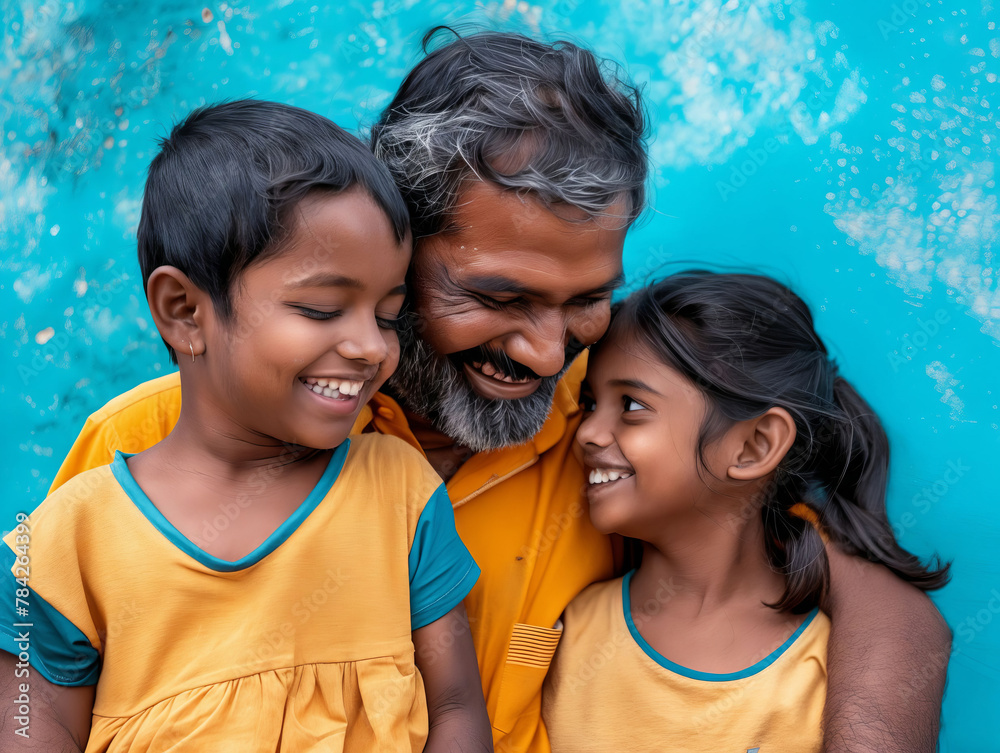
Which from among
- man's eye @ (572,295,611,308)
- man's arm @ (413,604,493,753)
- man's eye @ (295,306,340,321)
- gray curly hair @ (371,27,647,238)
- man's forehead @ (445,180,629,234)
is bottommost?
man's arm @ (413,604,493,753)

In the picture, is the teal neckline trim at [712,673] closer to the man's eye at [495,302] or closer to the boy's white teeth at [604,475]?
the boy's white teeth at [604,475]

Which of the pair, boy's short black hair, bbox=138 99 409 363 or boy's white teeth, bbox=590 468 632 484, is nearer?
boy's short black hair, bbox=138 99 409 363

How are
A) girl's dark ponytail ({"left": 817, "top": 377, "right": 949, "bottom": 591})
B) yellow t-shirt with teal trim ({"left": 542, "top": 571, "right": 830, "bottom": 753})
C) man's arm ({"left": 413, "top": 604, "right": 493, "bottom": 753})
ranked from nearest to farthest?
man's arm ({"left": 413, "top": 604, "right": 493, "bottom": 753})
yellow t-shirt with teal trim ({"left": 542, "top": 571, "right": 830, "bottom": 753})
girl's dark ponytail ({"left": 817, "top": 377, "right": 949, "bottom": 591})

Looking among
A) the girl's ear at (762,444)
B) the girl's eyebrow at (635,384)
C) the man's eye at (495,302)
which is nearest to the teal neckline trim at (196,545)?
the man's eye at (495,302)

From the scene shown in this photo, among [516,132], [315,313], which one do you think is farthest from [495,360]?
[315,313]

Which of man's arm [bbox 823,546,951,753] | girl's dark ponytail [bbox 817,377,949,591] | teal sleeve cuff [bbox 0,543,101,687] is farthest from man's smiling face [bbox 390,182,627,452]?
teal sleeve cuff [bbox 0,543,101,687]

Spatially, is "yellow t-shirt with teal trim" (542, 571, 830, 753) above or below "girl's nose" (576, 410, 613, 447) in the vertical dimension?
below

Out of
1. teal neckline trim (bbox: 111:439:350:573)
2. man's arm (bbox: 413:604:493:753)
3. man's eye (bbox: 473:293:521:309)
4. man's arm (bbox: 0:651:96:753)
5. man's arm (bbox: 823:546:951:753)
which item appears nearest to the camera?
man's arm (bbox: 0:651:96:753)

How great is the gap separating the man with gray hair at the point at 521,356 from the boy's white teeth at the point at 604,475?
0.15 meters

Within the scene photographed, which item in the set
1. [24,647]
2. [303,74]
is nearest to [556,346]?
[24,647]

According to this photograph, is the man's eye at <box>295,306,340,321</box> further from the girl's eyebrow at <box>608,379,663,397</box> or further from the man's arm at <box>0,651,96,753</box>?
the girl's eyebrow at <box>608,379,663,397</box>

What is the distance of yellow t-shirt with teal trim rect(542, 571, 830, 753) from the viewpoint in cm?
Answer: 210

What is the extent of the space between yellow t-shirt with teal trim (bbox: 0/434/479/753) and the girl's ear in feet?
3.20

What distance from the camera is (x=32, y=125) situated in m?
3.02
